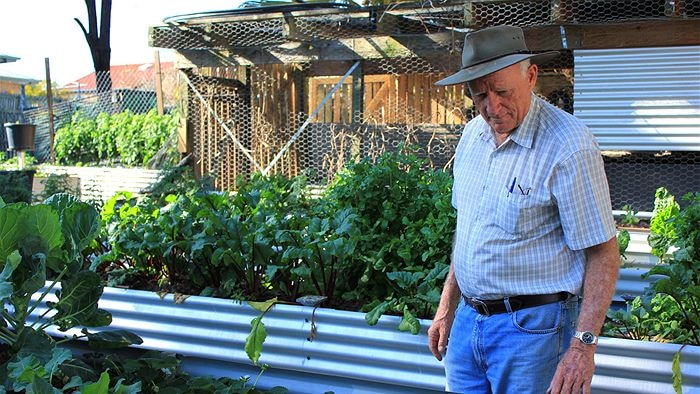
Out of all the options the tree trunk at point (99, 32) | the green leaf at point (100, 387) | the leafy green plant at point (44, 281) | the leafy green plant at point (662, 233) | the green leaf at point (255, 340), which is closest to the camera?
the green leaf at point (100, 387)

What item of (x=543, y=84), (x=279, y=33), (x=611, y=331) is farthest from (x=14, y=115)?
(x=611, y=331)

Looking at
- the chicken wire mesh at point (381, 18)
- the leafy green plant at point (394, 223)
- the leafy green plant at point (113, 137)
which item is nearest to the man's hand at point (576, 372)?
the leafy green plant at point (394, 223)

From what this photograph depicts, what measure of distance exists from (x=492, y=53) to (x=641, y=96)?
771 cm

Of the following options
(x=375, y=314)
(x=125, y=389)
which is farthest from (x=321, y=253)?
(x=125, y=389)

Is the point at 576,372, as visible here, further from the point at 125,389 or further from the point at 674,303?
the point at 125,389

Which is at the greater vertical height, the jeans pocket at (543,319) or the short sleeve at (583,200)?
the short sleeve at (583,200)

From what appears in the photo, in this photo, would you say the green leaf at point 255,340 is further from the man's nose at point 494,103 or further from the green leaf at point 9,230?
the man's nose at point 494,103

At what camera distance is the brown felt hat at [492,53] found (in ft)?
8.38

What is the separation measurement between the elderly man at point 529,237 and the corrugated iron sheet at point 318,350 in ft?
2.21

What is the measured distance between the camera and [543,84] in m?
11.7

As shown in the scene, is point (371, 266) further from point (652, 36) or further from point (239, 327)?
point (652, 36)

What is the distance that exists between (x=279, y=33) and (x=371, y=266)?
7.73 m

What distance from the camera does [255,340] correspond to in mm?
3791

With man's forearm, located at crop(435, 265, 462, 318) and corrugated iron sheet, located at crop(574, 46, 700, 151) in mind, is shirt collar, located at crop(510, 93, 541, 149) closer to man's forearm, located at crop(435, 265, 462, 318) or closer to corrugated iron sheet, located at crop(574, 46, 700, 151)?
man's forearm, located at crop(435, 265, 462, 318)
